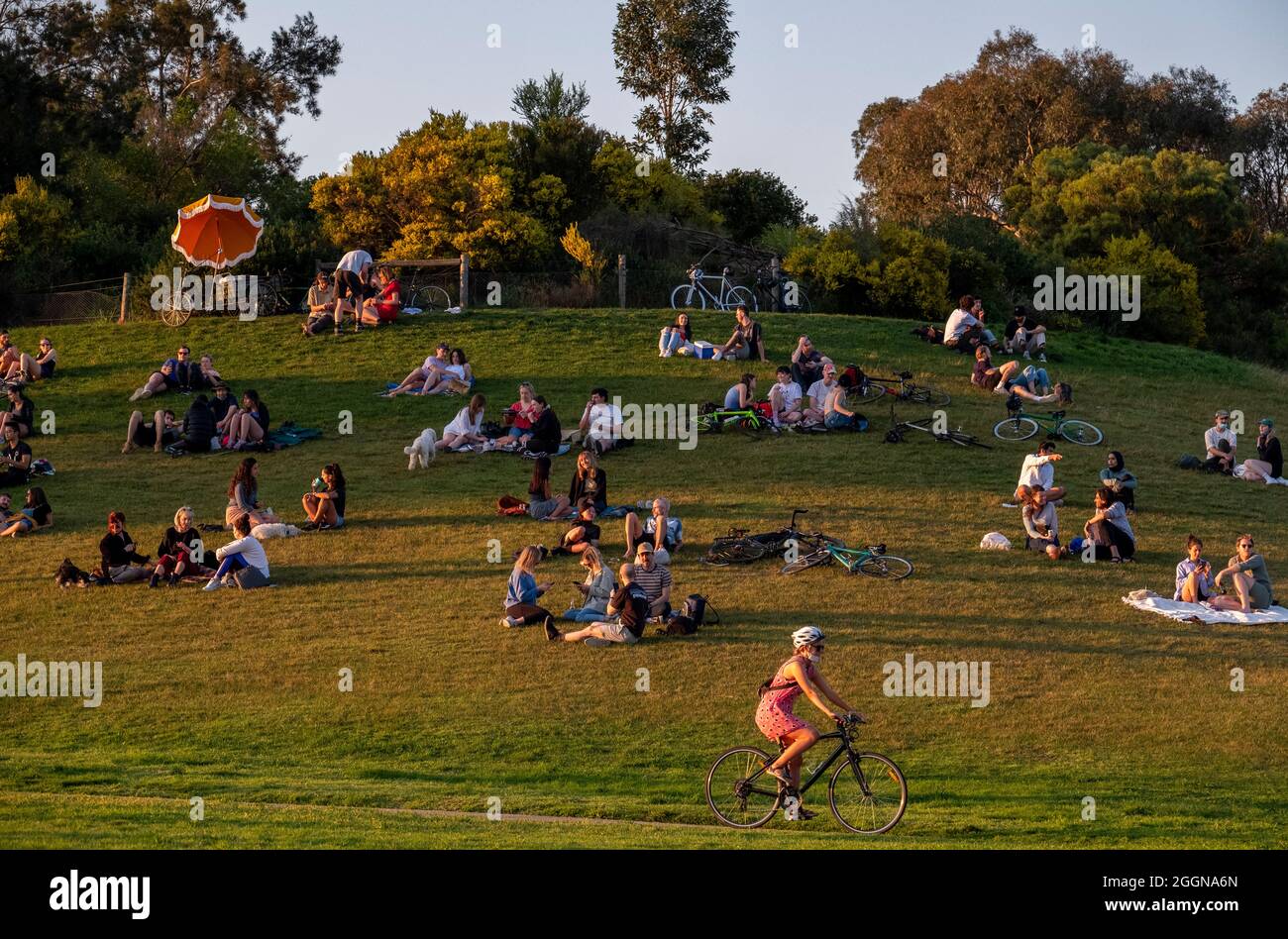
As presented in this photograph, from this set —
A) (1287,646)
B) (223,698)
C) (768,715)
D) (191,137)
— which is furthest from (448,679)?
(191,137)

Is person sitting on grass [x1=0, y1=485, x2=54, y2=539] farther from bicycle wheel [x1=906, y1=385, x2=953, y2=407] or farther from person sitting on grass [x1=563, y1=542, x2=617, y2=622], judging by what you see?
bicycle wheel [x1=906, y1=385, x2=953, y2=407]

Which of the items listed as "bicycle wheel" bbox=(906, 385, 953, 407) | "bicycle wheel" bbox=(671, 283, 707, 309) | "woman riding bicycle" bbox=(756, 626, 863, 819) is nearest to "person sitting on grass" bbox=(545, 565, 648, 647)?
"woman riding bicycle" bbox=(756, 626, 863, 819)

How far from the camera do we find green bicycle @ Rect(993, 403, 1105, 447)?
96.1 feet

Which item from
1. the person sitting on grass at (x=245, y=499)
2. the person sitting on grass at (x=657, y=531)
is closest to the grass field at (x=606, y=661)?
the person sitting on grass at (x=657, y=531)

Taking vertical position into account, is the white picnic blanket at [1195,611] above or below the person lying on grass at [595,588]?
below

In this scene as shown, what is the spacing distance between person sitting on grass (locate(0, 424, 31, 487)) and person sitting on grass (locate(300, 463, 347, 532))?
653cm

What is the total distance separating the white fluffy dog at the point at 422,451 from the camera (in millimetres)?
27828

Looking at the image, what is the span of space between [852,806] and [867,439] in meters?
16.7

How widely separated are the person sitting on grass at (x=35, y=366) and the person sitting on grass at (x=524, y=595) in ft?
60.3

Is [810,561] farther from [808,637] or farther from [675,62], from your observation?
[675,62]

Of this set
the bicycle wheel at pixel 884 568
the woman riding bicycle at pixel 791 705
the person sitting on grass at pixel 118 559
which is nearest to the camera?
the woman riding bicycle at pixel 791 705

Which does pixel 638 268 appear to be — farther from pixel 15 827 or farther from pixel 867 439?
pixel 15 827

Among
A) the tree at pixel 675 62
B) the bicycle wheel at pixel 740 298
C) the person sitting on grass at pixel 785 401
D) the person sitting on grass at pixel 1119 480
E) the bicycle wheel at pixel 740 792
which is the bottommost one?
the bicycle wheel at pixel 740 792

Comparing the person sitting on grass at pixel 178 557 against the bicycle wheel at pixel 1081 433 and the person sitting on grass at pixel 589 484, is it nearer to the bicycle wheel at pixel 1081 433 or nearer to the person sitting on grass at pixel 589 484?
the person sitting on grass at pixel 589 484
